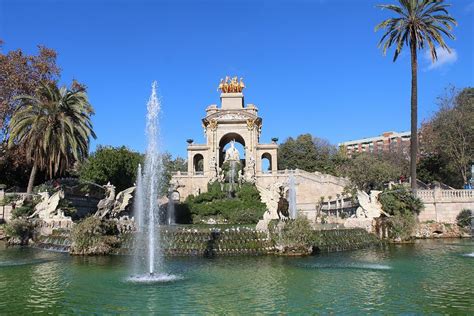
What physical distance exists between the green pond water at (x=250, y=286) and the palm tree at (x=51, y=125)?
13270 mm

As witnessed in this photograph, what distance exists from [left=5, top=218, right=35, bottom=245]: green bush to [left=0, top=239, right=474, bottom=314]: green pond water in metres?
6.27

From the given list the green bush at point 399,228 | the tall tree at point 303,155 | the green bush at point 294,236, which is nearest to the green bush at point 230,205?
the green bush at point 399,228

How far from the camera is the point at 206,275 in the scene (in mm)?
12508

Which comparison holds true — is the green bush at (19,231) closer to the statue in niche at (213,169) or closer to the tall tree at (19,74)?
the tall tree at (19,74)

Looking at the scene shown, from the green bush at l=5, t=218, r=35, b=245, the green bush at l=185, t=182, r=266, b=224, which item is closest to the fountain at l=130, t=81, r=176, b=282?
the green bush at l=5, t=218, r=35, b=245

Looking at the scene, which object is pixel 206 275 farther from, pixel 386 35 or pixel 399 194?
pixel 386 35

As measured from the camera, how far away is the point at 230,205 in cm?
4116

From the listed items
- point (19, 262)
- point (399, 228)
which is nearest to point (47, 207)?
point (19, 262)

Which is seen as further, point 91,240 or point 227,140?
point 227,140

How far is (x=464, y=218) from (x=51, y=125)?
89.7 ft

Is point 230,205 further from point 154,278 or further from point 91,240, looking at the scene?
point 154,278

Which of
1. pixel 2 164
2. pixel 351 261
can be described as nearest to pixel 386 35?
pixel 351 261

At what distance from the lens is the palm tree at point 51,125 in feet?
92.2

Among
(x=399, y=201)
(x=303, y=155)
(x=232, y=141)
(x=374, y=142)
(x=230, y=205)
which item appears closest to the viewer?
(x=399, y=201)
